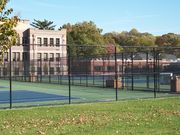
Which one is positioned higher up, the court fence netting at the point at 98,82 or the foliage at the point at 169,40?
the foliage at the point at 169,40

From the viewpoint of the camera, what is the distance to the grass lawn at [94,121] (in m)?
11.6

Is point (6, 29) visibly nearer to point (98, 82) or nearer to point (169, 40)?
point (98, 82)

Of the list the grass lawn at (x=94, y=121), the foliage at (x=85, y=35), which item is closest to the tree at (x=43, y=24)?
the foliage at (x=85, y=35)

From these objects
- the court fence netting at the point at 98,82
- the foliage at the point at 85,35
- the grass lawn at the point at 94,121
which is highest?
the foliage at the point at 85,35

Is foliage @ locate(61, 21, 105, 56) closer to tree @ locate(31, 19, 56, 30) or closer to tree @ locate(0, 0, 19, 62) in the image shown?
tree @ locate(31, 19, 56, 30)

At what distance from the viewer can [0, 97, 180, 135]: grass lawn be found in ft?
38.0

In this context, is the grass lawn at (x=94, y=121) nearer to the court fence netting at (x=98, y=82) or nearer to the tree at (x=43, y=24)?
the court fence netting at (x=98, y=82)

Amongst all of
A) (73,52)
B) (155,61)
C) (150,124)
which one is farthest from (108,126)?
(73,52)

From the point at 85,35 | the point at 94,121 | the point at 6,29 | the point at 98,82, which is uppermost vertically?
the point at 85,35

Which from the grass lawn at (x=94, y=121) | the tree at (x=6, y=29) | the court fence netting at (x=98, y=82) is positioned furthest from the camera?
the court fence netting at (x=98, y=82)

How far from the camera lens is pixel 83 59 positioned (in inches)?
1857

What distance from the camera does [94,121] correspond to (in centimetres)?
1353

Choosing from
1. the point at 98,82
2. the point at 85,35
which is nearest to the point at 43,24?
the point at 85,35

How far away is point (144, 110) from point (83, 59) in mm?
30732
